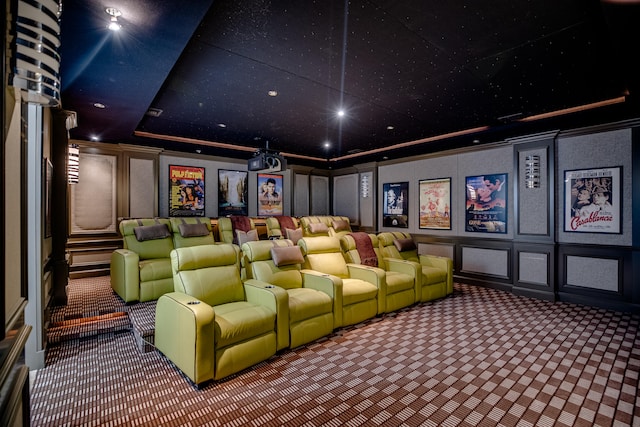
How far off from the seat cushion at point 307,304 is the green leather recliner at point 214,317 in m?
0.15

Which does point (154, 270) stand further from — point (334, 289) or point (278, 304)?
point (334, 289)

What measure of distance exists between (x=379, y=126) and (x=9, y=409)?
16.3 feet

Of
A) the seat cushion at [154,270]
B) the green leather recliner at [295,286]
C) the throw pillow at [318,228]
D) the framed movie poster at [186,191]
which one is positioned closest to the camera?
the green leather recliner at [295,286]

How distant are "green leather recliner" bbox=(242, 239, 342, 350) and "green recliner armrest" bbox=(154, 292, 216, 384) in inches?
27.7

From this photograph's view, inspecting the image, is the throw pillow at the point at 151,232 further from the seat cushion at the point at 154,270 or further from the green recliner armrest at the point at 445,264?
the green recliner armrest at the point at 445,264

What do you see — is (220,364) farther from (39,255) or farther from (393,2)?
(393,2)

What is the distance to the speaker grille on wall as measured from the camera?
96 cm

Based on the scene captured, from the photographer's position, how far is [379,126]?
5082 mm

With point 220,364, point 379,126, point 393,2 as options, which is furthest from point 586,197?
point 220,364

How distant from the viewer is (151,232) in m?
4.94

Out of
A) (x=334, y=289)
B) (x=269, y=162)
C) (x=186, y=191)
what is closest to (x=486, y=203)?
(x=334, y=289)

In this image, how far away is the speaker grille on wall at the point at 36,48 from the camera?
0.96 meters

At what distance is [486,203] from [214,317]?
5.20 meters

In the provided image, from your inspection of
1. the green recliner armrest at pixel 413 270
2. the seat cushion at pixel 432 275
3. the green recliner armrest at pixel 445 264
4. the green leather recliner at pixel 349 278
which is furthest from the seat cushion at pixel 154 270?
the green recliner armrest at pixel 445 264
